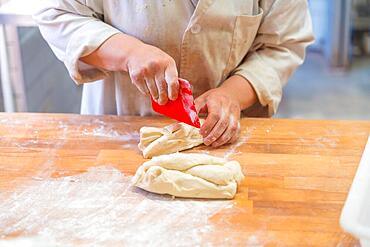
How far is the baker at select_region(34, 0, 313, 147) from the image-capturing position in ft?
3.34

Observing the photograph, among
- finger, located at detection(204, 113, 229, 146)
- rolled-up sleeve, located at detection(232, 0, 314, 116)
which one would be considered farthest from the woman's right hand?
rolled-up sleeve, located at detection(232, 0, 314, 116)

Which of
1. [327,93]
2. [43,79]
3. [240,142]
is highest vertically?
[240,142]

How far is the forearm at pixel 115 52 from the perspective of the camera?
100 cm

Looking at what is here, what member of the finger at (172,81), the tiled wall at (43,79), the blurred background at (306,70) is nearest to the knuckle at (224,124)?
the finger at (172,81)

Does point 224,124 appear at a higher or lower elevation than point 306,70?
higher

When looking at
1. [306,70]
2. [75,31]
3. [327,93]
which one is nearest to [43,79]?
[75,31]

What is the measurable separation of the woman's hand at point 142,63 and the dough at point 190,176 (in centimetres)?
11

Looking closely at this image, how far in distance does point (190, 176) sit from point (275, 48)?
0.42 metres

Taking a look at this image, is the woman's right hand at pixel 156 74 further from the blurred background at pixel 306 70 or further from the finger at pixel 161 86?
the blurred background at pixel 306 70

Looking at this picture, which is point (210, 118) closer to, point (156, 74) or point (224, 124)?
point (224, 124)

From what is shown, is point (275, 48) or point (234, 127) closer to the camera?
point (234, 127)

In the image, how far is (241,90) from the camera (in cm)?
109

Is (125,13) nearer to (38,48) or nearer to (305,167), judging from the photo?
(305,167)

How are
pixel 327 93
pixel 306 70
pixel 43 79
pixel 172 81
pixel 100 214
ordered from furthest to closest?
pixel 306 70, pixel 327 93, pixel 43 79, pixel 172 81, pixel 100 214
